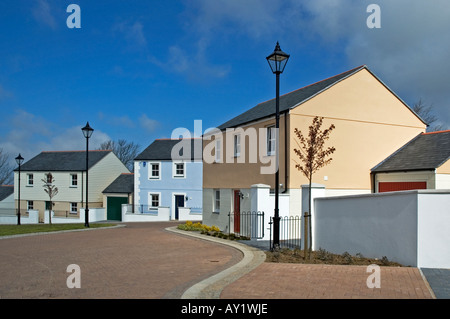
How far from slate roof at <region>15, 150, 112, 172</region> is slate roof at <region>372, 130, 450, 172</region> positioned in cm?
3130

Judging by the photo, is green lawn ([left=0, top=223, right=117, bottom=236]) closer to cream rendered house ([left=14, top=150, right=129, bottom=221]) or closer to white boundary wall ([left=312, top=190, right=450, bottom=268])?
white boundary wall ([left=312, top=190, right=450, bottom=268])

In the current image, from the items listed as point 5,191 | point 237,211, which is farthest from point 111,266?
point 5,191

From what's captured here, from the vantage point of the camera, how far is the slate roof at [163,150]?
37.6 metres

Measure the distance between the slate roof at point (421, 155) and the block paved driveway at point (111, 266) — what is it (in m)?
8.74

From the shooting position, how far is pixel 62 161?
43.2 metres

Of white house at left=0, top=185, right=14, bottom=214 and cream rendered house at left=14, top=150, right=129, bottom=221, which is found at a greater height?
cream rendered house at left=14, top=150, right=129, bottom=221

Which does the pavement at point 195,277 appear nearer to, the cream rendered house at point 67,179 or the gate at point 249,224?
the gate at point 249,224

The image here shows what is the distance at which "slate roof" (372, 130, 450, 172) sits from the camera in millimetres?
15988

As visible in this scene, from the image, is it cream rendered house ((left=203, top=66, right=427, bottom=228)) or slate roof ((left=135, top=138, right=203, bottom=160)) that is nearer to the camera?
cream rendered house ((left=203, top=66, right=427, bottom=228))

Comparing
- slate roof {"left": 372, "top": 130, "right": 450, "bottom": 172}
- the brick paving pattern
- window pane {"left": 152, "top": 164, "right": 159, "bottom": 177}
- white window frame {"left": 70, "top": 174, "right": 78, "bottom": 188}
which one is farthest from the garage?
white window frame {"left": 70, "top": 174, "right": 78, "bottom": 188}

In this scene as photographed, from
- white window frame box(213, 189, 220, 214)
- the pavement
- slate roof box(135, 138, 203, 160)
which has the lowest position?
the pavement

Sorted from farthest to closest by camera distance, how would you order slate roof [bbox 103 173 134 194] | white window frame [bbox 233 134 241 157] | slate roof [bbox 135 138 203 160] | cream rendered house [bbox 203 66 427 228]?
1. slate roof [bbox 103 173 134 194]
2. slate roof [bbox 135 138 203 160]
3. white window frame [bbox 233 134 241 157]
4. cream rendered house [bbox 203 66 427 228]

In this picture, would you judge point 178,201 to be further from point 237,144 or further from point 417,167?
point 417,167

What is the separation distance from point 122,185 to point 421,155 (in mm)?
30747
